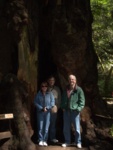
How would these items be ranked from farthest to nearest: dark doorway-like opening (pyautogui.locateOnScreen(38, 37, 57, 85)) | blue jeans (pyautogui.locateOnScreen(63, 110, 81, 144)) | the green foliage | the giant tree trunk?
the green foliage, dark doorway-like opening (pyautogui.locateOnScreen(38, 37, 57, 85)), the giant tree trunk, blue jeans (pyautogui.locateOnScreen(63, 110, 81, 144))

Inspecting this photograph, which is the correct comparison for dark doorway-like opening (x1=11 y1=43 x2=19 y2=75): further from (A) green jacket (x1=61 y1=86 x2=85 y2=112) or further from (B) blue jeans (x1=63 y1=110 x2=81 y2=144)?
(B) blue jeans (x1=63 y1=110 x2=81 y2=144)

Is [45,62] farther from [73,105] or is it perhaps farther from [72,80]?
[73,105]

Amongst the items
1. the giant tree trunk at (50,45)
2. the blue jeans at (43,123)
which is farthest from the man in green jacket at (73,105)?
the giant tree trunk at (50,45)

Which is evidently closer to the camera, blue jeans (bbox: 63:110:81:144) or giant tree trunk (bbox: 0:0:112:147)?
blue jeans (bbox: 63:110:81:144)

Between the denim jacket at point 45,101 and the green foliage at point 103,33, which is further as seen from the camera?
the green foliage at point 103,33

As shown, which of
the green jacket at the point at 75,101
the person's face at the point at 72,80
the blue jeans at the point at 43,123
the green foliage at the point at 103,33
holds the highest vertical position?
the green foliage at the point at 103,33

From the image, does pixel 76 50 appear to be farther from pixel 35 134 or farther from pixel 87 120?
pixel 35 134

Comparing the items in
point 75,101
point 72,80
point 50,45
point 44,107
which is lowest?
point 44,107

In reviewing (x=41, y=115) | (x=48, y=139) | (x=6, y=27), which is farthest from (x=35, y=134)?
(x=6, y=27)

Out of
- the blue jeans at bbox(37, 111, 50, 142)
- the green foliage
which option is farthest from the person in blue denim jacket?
the green foliage

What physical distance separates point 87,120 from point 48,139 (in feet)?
4.58

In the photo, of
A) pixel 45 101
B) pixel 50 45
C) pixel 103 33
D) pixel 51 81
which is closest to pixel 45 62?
pixel 50 45

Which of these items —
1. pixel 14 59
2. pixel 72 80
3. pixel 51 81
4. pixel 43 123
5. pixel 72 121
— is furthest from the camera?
pixel 14 59

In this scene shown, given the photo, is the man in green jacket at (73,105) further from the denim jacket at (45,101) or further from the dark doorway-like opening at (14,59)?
the dark doorway-like opening at (14,59)
